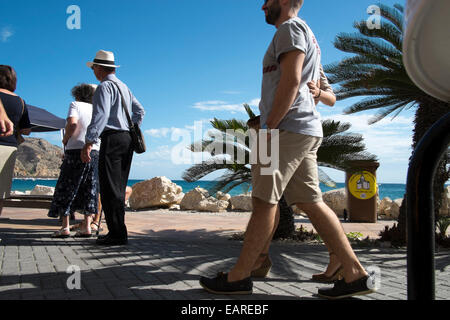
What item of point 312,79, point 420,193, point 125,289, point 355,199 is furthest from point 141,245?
point 355,199

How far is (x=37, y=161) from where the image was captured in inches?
5123

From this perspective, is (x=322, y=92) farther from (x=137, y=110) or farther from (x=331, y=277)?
(x=137, y=110)

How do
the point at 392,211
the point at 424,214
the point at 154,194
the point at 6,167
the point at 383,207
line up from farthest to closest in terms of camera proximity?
the point at 383,207
the point at 392,211
the point at 154,194
the point at 6,167
the point at 424,214

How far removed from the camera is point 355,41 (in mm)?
6547

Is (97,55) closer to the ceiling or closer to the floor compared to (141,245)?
closer to the ceiling

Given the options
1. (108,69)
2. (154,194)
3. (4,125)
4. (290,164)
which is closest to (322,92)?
(290,164)

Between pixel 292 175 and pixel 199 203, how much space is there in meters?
10.3

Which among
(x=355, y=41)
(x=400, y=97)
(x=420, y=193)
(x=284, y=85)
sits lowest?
(x=420, y=193)

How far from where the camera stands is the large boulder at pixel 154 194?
12.5 m

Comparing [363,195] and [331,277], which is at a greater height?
[363,195]

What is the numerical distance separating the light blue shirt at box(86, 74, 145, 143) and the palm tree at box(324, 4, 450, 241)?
3.96 metres
